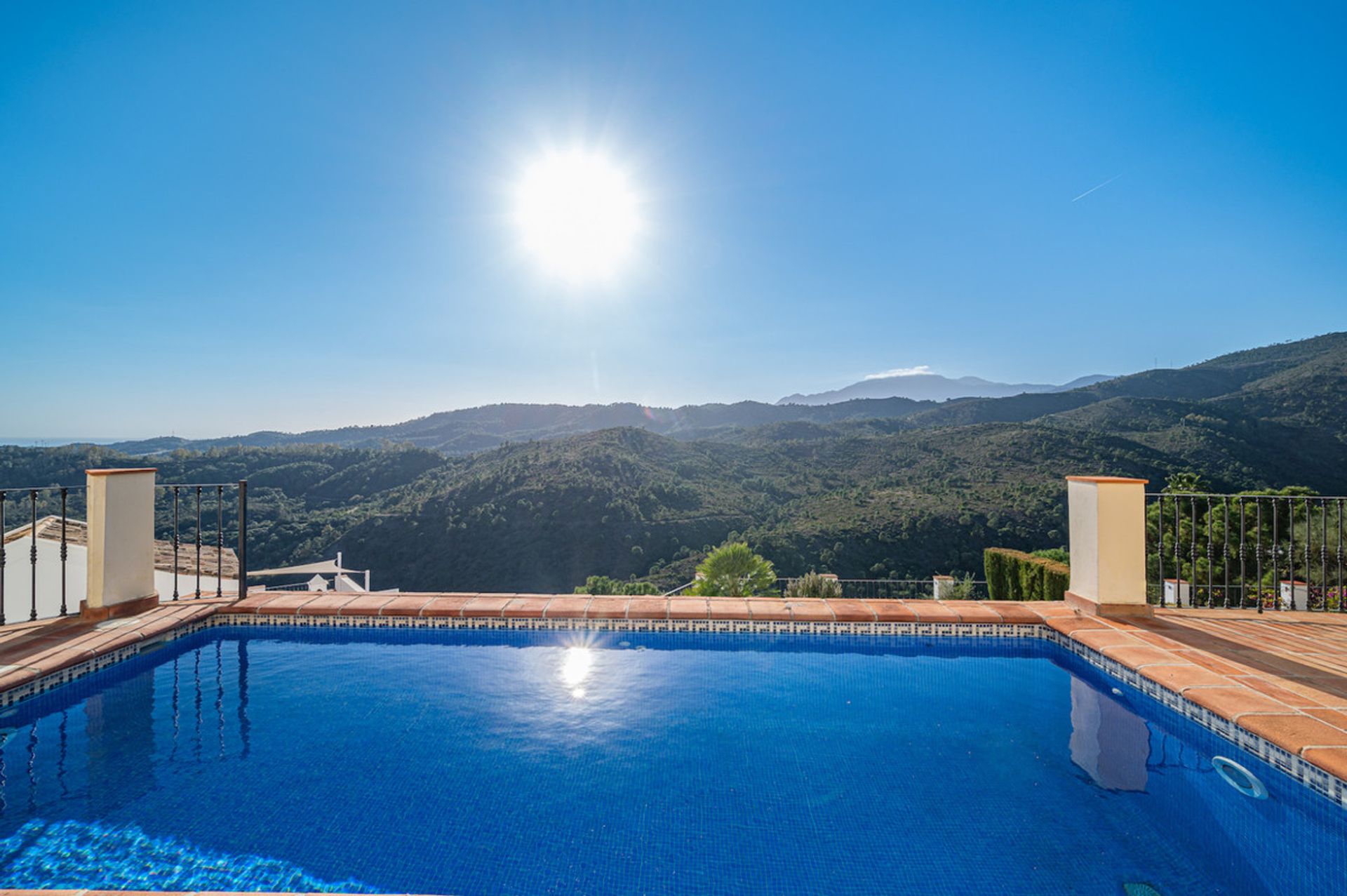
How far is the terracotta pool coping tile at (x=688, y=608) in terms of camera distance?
4.08m

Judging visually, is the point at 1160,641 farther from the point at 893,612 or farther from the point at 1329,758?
the point at 893,612

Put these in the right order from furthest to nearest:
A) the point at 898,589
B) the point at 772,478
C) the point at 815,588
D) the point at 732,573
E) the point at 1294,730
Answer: the point at 772,478, the point at 898,589, the point at 732,573, the point at 815,588, the point at 1294,730

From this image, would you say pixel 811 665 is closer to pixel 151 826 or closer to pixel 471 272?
pixel 151 826

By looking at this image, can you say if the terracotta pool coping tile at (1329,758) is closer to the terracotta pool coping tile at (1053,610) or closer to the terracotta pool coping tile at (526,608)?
the terracotta pool coping tile at (1053,610)

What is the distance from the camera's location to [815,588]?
12211mm

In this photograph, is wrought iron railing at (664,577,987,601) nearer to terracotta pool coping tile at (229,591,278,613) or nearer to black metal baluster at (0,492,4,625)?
terracotta pool coping tile at (229,591,278,613)

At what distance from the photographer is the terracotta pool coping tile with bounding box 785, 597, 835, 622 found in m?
4.04

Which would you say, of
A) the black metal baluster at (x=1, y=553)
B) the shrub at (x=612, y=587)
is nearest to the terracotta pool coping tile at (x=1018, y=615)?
the black metal baluster at (x=1, y=553)

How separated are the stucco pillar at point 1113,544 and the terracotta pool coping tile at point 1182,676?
932 millimetres

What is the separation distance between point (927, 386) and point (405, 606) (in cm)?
9783

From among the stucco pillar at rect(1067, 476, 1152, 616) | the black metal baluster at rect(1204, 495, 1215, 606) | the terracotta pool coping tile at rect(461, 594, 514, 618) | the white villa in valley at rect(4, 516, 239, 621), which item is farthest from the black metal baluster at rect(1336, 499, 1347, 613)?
the white villa in valley at rect(4, 516, 239, 621)

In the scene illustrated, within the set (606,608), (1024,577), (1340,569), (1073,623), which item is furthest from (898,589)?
(606,608)

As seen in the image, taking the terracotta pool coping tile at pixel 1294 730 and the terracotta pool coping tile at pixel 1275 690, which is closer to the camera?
the terracotta pool coping tile at pixel 1294 730

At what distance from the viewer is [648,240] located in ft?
34.8
